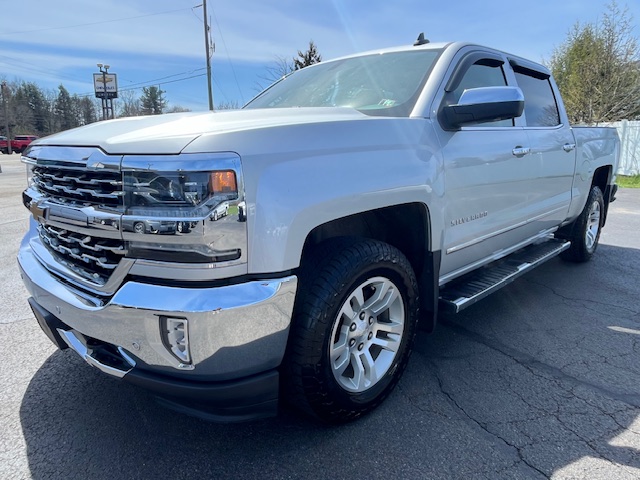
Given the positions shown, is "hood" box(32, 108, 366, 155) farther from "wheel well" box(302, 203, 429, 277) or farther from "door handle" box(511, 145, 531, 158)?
"door handle" box(511, 145, 531, 158)

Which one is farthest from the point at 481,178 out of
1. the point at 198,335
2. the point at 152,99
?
the point at 152,99

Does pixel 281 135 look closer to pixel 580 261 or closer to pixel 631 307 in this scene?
pixel 631 307

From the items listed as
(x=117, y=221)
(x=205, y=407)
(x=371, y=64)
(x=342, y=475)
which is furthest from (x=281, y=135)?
(x=371, y=64)

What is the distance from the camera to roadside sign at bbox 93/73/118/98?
46375 mm

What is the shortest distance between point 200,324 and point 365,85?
205cm

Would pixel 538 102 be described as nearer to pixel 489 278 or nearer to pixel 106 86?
pixel 489 278

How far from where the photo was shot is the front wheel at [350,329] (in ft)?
6.55

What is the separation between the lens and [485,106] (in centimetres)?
249

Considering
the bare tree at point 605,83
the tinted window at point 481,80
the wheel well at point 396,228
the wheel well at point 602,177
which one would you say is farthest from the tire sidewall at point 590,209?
the bare tree at point 605,83

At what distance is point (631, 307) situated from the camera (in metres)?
4.02

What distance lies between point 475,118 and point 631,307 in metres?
2.71

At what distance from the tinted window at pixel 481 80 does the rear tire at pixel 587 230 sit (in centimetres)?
232

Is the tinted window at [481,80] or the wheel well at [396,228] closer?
the wheel well at [396,228]

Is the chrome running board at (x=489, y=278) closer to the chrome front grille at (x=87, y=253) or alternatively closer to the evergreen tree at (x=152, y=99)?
the chrome front grille at (x=87, y=253)
